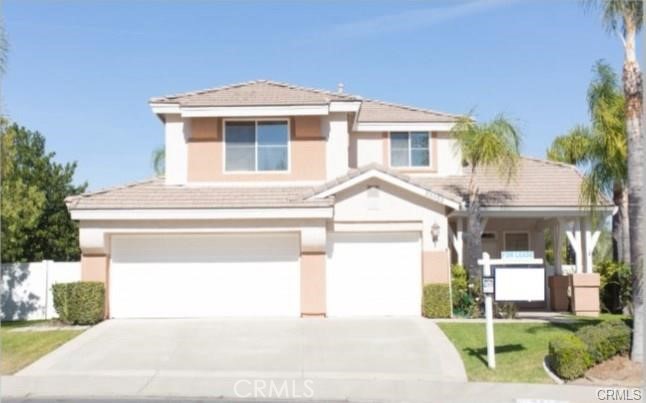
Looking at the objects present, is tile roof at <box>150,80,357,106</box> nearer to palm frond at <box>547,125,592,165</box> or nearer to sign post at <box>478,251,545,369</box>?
sign post at <box>478,251,545,369</box>

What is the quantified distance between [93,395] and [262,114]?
10.5m

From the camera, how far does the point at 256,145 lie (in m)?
20.7

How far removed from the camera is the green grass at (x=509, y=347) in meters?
12.5

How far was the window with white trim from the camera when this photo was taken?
2392 centimetres

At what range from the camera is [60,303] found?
18.0m

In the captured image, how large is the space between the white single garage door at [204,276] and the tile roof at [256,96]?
3.89 meters

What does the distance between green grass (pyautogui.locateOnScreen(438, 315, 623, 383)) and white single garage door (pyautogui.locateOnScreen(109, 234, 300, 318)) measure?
4537 mm

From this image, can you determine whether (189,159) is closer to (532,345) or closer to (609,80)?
(532,345)

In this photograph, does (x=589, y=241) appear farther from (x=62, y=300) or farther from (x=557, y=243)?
(x=62, y=300)

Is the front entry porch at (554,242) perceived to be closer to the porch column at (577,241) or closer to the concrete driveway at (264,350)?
the porch column at (577,241)

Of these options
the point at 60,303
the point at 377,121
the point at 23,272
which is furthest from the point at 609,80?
the point at 23,272

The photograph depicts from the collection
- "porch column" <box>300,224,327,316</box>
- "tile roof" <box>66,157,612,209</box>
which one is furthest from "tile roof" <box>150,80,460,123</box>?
→ "porch column" <box>300,224,327,316</box>

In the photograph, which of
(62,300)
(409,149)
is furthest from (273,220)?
(409,149)

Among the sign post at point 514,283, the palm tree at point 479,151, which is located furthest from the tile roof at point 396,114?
the sign post at point 514,283
